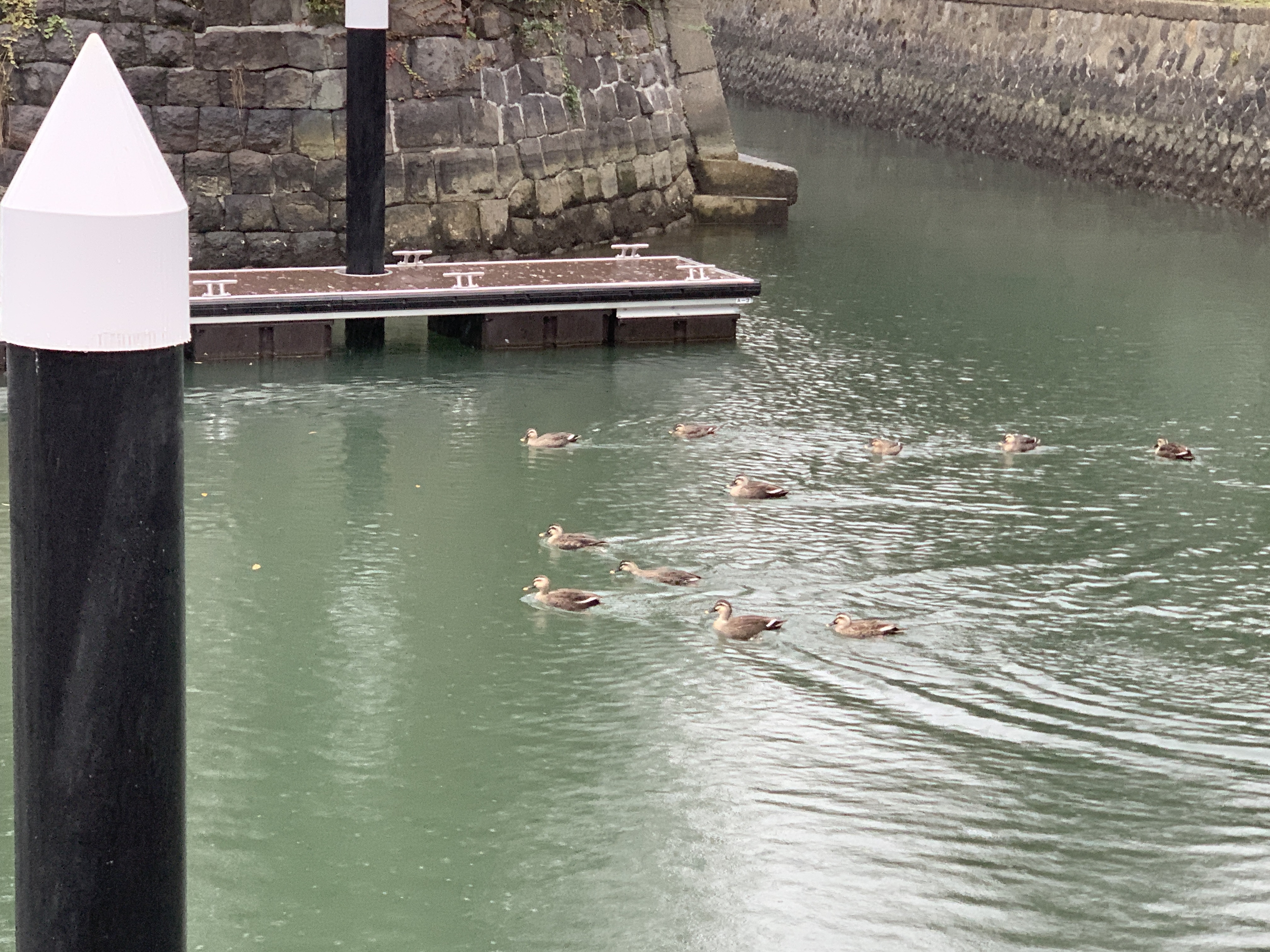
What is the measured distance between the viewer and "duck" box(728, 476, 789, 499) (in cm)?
1015

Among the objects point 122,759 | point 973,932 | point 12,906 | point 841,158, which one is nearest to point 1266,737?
point 973,932

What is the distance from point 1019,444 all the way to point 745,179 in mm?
10432

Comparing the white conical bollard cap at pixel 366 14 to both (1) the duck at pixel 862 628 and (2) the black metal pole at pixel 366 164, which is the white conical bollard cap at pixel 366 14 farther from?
(1) the duck at pixel 862 628

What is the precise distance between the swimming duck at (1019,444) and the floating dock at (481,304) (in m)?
3.45

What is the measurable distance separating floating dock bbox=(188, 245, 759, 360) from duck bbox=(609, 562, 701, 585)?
4.82m

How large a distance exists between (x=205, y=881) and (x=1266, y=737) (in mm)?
3820

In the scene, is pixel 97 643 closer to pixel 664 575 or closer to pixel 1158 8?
pixel 664 575

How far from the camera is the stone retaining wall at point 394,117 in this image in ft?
49.8

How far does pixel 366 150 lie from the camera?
13680mm

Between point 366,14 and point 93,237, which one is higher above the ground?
point 366,14

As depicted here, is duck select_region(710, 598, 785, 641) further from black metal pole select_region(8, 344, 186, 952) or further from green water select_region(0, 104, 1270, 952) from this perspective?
black metal pole select_region(8, 344, 186, 952)

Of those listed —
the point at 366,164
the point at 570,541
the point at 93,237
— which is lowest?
the point at 570,541

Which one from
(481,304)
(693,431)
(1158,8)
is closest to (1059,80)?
(1158,8)

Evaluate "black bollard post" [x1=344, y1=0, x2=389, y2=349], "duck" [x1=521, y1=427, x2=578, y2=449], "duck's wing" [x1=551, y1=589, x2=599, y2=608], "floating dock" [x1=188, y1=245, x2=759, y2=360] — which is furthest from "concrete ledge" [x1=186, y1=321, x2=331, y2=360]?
"duck's wing" [x1=551, y1=589, x2=599, y2=608]
